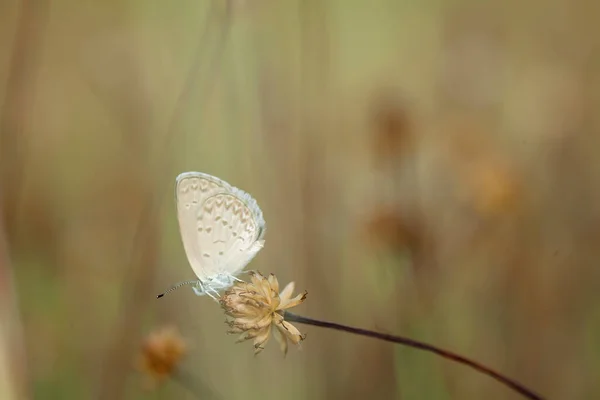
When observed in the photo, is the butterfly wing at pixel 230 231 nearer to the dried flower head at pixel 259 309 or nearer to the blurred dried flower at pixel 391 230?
the dried flower head at pixel 259 309

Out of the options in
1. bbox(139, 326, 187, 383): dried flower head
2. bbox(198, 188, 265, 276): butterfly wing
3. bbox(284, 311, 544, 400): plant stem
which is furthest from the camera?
bbox(139, 326, 187, 383): dried flower head

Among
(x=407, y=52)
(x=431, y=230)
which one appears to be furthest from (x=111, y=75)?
(x=431, y=230)

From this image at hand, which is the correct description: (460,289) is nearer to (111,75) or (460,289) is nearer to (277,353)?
(277,353)

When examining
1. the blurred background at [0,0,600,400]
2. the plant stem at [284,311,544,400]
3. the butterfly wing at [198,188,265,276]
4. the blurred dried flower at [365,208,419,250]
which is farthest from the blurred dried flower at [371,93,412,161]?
the plant stem at [284,311,544,400]

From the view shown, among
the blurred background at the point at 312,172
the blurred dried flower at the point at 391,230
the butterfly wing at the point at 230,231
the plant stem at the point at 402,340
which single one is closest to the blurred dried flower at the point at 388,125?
the blurred background at the point at 312,172

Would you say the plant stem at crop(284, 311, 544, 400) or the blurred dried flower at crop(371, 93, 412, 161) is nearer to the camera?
the plant stem at crop(284, 311, 544, 400)

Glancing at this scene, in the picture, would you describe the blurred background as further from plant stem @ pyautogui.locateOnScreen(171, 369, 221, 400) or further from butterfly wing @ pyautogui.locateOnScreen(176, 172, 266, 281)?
butterfly wing @ pyautogui.locateOnScreen(176, 172, 266, 281)

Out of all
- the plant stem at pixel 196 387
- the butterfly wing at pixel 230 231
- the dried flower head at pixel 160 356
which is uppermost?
the butterfly wing at pixel 230 231

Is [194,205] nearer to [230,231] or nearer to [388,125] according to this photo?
[230,231]
